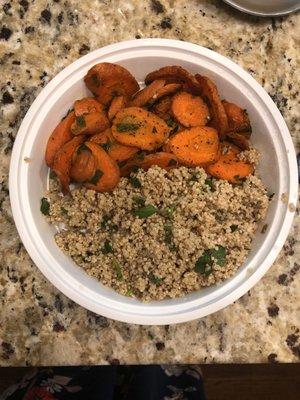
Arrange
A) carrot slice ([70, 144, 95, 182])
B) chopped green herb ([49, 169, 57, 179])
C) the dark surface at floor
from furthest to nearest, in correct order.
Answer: the dark surface at floor
chopped green herb ([49, 169, 57, 179])
carrot slice ([70, 144, 95, 182])

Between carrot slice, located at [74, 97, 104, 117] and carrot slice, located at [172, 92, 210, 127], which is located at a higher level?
carrot slice, located at [74, 97, 104, 117]

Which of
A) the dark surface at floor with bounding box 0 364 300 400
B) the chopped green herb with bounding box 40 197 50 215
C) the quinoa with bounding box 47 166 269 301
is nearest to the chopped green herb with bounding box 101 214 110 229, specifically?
the quinoa with bounding box 47 166 269 301

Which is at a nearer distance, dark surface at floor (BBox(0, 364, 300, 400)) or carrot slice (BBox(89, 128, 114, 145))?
carrot slice (BBox(89, 128, 114, 145))

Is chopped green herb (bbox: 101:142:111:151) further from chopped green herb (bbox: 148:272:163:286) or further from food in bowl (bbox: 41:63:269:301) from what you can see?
chopped green herb (bbox: 148:272:163:286)

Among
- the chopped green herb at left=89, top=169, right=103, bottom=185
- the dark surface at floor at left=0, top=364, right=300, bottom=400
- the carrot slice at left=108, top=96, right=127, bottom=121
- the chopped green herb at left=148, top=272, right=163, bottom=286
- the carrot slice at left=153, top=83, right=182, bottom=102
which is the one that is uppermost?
the carrot slice at left=153, top=83, right=182, bottom=102

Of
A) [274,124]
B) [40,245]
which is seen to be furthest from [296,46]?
[40,245]

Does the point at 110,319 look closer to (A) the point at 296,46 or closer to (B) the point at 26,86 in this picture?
(B) the point at 26,86

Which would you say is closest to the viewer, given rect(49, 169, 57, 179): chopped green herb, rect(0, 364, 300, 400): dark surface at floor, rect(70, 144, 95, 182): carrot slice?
rect(70, 144, 95, 182): carrot slice
